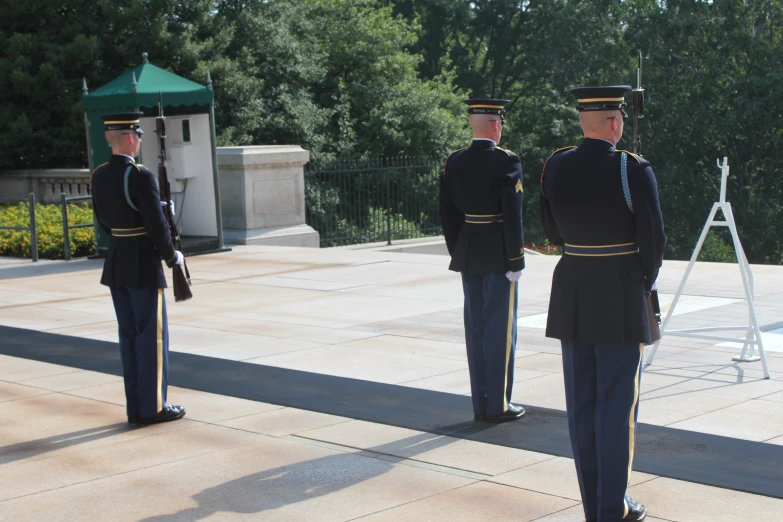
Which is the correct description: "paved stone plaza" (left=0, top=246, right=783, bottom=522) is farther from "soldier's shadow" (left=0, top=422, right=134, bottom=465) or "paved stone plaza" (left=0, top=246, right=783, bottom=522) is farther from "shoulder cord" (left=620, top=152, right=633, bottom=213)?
"shoulder cord" (left=620, top=152, right=633, bottom=213)

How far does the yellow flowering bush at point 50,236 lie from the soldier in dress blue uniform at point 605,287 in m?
12.1

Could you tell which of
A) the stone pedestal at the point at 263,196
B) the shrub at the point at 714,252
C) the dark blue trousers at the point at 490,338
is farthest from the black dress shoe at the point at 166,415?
the shrub at the point at 714,252

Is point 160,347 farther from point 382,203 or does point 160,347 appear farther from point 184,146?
point 382,203

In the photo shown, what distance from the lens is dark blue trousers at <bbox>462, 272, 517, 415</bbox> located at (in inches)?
238

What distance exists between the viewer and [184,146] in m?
15.3

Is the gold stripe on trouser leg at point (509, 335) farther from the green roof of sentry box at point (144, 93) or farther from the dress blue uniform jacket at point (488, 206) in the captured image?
the green roof of sentry box at point (144, 93)

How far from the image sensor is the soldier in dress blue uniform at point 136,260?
6102mm

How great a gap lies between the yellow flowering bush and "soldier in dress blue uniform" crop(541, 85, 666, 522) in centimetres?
1209

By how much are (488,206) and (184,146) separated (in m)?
10.0

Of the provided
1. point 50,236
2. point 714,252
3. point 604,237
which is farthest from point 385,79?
point 604,237

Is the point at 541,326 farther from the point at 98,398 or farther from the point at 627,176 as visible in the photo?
the point at 627,176

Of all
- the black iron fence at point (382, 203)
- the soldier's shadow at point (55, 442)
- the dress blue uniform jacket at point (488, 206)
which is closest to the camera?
the soldier's shadow at point (55, 442)

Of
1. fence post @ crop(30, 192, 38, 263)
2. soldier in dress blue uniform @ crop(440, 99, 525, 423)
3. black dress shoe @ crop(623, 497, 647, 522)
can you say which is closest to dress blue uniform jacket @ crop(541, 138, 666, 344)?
black dress shoe @ crop(623, 497, 647, 522)

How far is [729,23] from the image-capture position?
3045 centimetres
